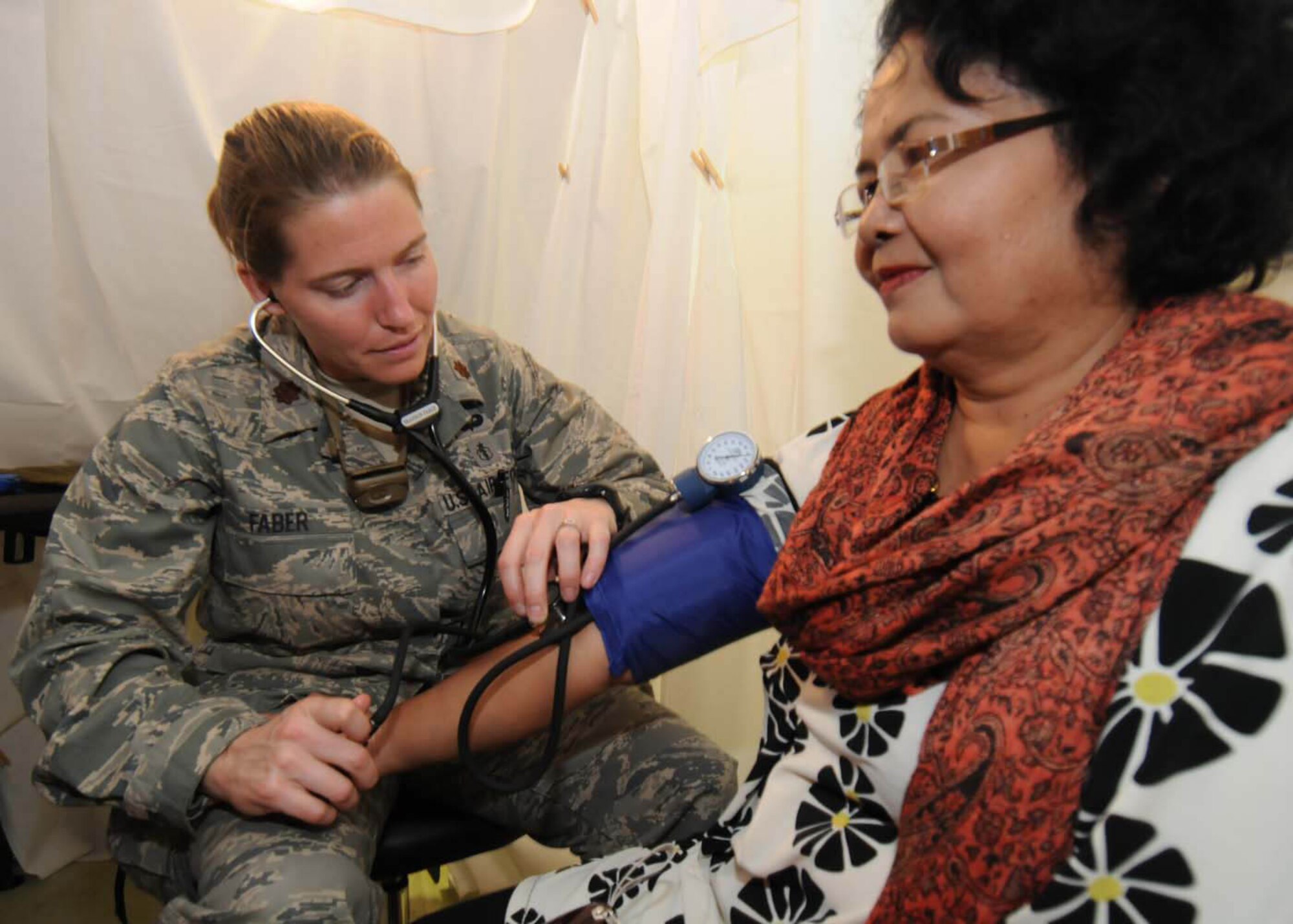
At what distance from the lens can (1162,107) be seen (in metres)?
0.68

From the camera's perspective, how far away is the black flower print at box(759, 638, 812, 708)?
2.98ft

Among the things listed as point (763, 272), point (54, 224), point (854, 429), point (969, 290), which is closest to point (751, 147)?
point (763, 272)

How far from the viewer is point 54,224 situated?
1543 millimetres

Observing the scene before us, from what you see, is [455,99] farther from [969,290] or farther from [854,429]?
[969,290]

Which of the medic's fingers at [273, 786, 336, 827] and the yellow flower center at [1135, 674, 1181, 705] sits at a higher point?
the yellow flower center at [1135, 674, 1181, 705]

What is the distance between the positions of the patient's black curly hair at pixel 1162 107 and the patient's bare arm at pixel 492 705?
0.66 metres

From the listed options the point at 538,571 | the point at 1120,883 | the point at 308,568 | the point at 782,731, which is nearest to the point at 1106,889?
the point at 1120,883

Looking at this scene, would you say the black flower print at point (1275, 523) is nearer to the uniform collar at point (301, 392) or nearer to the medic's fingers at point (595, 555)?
the medic's fingers at point (595, 555)

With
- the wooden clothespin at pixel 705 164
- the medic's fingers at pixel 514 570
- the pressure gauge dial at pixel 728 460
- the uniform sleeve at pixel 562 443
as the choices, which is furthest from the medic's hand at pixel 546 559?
the wooden clothespin at pixel 705 164

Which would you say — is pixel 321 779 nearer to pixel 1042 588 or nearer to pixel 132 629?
pixel 132 629

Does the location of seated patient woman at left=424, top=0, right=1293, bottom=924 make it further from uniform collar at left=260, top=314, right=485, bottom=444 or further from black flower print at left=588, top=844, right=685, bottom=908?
uniform collar at left=260, top=314, right=485, bottom=444

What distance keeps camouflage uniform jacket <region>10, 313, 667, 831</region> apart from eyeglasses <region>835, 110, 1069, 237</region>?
1.92ft

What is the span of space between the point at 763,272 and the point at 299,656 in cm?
101

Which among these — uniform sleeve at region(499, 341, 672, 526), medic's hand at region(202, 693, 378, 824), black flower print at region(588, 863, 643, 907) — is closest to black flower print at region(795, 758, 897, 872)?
black flower print at region(588, 863, 643, 907)
